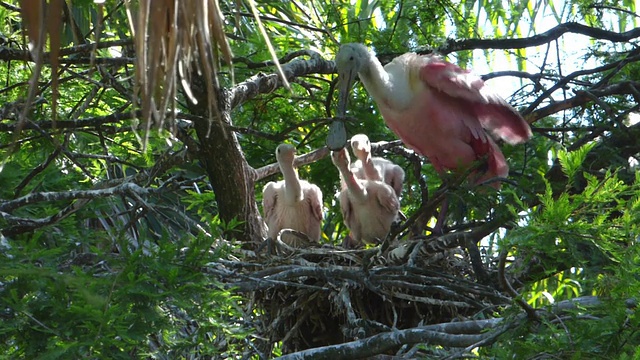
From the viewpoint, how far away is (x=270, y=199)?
26.3 feet

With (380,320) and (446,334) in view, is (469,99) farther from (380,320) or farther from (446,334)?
(446,334)

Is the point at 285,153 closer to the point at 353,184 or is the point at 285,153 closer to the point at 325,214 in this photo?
the point at 353,184

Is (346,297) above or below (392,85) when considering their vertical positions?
below

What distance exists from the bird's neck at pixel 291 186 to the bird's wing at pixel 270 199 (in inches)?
7.4

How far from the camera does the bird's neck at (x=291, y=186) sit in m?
7.48

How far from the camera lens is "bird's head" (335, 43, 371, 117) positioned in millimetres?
6590

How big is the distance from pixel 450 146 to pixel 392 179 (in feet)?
3.78

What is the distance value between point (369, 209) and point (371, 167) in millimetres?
353

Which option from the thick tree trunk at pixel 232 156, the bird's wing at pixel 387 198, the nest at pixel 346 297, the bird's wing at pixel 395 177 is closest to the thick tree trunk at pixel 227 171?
the thick tree trunk at pixel 232 156

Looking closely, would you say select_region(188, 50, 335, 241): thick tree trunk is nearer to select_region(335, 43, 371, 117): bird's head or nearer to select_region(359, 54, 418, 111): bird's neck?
select_region(335, 43, 371, 117): bird's head

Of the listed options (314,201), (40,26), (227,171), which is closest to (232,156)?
(227,171)

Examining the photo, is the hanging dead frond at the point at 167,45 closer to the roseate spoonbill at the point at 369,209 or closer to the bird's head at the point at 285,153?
the bird's head at the point at 285,153

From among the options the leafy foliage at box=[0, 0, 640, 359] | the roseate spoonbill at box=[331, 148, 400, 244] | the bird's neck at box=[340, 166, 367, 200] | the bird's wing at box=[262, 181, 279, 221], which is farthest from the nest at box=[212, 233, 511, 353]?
the bird's wing at box=[262, 181, 279, 221]

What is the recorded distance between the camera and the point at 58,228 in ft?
17.6
